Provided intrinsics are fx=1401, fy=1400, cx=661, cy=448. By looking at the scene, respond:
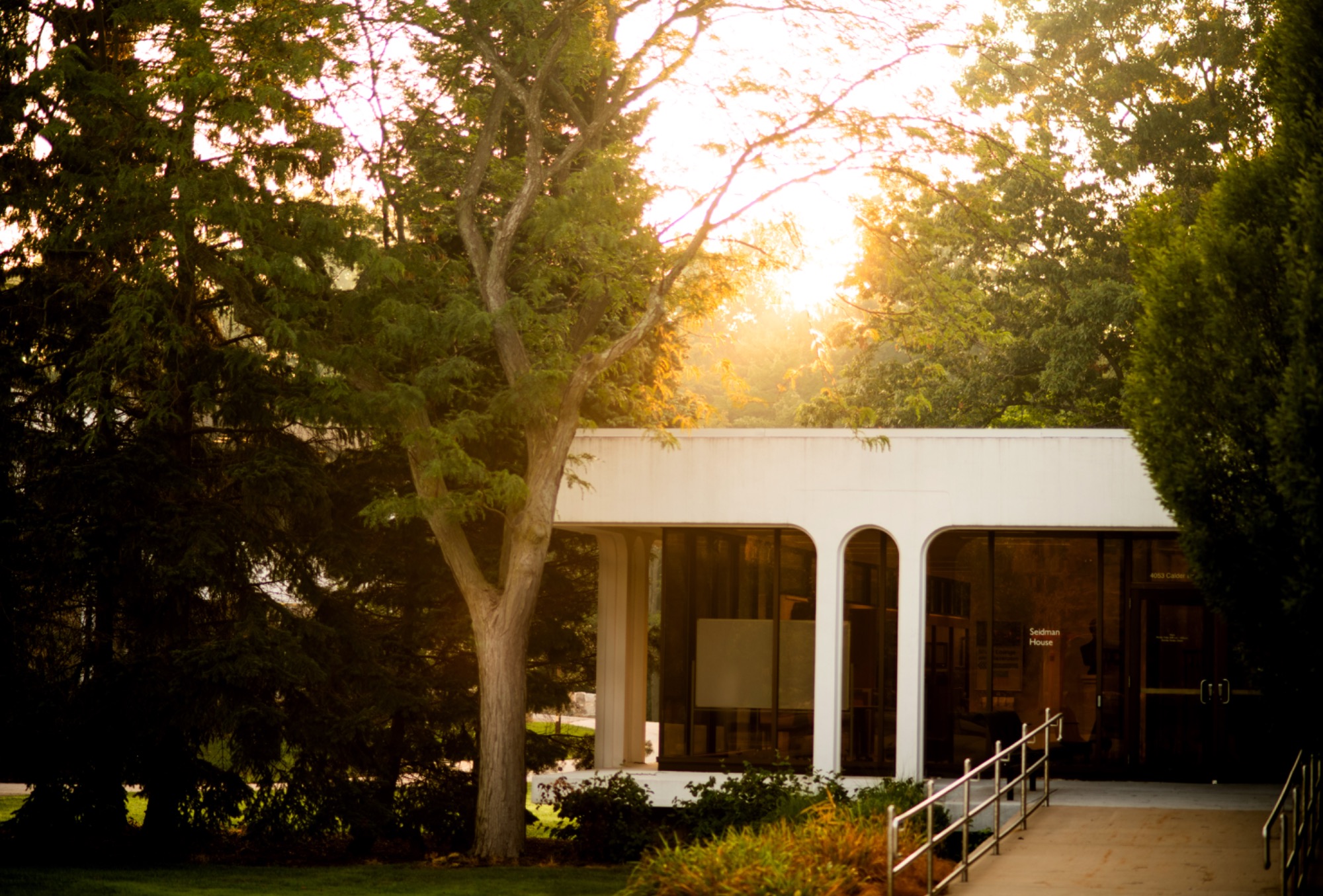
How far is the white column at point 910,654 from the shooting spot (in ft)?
52.7

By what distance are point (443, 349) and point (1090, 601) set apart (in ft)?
28.0

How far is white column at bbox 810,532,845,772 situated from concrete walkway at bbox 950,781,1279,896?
261 cm

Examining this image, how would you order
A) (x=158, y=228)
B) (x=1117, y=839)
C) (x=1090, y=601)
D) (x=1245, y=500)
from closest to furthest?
(x=1245, y=500) < (x=1117, y=839) < (x=158, y=228) < (x=1090, y=601)

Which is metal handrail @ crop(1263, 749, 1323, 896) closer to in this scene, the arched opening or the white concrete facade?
the white concrete facade

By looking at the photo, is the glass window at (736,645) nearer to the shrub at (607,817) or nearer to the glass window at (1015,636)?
the shrub at (607,817)

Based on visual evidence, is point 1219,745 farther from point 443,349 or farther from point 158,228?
point 158,228

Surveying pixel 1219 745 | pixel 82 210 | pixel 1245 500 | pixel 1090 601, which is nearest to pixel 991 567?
pixel 1090 601

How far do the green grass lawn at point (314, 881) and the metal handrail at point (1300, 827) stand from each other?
6043 mm

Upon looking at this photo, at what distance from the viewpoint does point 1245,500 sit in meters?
9.66

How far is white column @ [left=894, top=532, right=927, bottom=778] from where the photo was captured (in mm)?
16078

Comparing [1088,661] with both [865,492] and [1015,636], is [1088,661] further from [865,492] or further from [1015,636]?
[865,492]

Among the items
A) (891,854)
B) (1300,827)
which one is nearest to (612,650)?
(891,854)

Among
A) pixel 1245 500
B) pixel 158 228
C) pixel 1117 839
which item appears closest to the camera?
pixel 1245 500

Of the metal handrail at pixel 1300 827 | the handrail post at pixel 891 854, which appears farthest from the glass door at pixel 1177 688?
the handrail post at pixel 891 854
